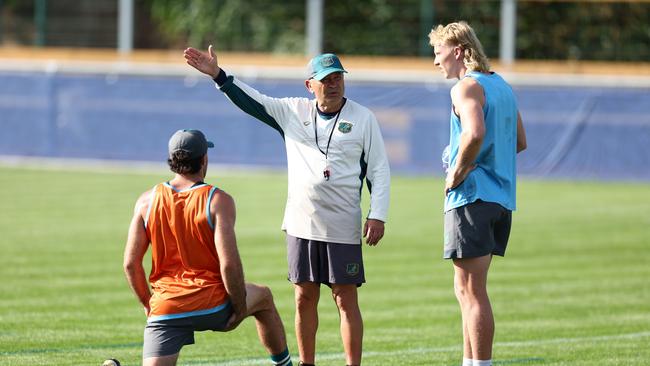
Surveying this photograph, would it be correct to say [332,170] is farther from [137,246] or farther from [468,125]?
[137,246]

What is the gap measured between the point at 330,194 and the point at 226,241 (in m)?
1.25

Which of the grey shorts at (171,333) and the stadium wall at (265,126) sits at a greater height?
the stadium wall at (265,126)

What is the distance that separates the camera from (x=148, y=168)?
28.6 metres

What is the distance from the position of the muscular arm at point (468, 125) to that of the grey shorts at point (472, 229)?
0.59 feet

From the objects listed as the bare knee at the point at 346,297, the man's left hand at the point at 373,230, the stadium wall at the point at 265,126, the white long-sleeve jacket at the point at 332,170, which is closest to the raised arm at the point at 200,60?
the white long-sleeve jacket at the point at 332,170

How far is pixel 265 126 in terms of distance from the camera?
91.9 ft

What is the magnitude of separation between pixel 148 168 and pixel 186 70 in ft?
8.87

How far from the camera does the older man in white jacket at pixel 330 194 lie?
716 centimetres

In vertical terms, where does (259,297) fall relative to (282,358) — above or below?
above

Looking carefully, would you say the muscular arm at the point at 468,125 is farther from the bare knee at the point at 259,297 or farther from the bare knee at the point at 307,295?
the bare knee at the point at 259,297

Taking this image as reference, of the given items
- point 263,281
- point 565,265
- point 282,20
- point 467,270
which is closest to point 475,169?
point 467,270

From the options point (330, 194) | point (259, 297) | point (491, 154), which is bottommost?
point (259, 297)

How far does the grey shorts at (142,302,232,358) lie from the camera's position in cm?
620

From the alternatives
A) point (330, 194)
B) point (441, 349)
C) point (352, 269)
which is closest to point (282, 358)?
point (352, 269)
